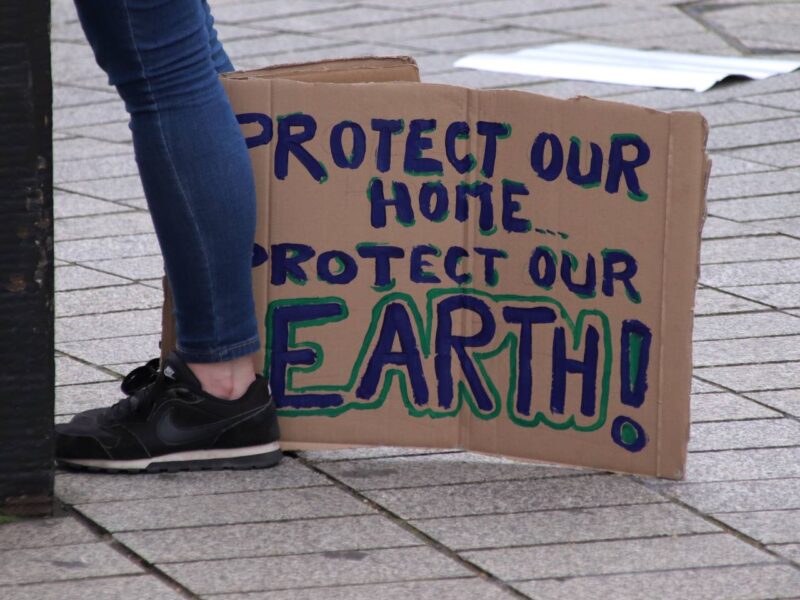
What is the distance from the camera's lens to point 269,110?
9.07 ft

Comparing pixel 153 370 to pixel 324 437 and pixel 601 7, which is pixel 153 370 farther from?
pixel 601 7

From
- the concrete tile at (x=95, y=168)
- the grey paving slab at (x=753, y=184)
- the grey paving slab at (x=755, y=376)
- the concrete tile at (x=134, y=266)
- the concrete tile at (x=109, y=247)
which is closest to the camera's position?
the grey paving slab at (x=755, y=376)

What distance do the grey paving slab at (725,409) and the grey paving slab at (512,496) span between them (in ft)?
1.16

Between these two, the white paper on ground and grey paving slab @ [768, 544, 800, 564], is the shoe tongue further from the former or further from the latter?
the white paper on ground

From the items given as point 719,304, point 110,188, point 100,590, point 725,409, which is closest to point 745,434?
point 725,409

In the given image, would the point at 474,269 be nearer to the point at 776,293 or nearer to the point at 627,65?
the point at 776,293

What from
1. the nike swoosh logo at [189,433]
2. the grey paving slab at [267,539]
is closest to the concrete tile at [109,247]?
the nike swoosh logo at [189,433]

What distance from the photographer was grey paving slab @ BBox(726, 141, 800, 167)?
4.94 m

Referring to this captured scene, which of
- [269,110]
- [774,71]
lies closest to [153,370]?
[269,110]

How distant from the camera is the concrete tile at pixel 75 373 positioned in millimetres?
3256

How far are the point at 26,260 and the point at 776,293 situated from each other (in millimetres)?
1920

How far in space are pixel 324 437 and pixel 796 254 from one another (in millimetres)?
1692

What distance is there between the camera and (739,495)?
8.61ft

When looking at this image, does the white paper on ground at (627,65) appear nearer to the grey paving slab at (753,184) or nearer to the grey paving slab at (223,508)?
the grey paving slab at (753,184)
